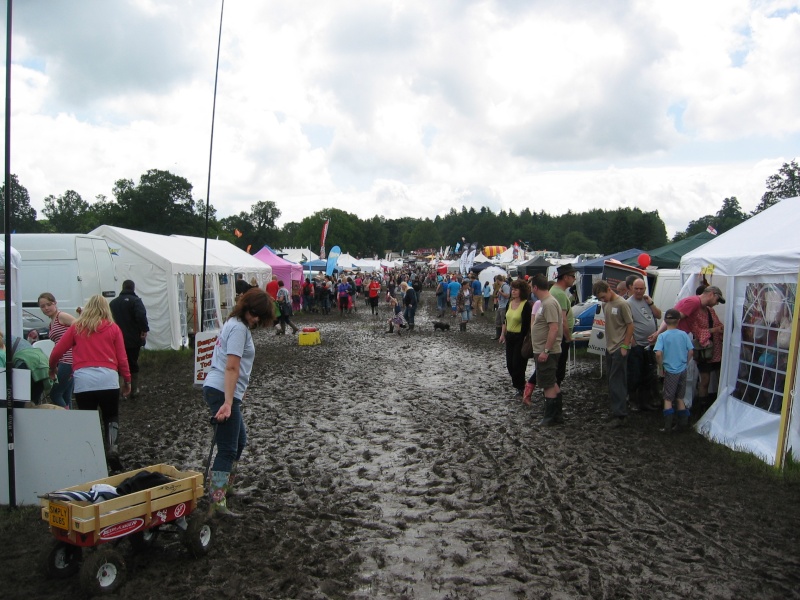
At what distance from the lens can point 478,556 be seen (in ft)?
13.5

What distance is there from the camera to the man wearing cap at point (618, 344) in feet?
25.0

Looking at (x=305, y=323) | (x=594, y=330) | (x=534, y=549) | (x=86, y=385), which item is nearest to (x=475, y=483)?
(x=534, y=549)

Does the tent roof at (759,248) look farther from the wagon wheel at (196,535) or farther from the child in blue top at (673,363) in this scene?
the wagon wheel at (196,535)

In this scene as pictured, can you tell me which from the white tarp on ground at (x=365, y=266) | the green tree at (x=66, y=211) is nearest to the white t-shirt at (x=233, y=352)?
the white tarp on ground at (x=365, y=266)

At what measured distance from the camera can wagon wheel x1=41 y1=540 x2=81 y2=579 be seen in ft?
12.2

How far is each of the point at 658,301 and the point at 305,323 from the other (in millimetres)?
14300

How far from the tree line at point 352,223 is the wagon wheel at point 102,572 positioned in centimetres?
2588

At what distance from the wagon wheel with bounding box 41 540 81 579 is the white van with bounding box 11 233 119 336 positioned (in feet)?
29.8

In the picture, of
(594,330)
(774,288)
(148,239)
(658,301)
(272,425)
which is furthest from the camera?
(148,239)

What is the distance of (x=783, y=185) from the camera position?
6222 centimetres

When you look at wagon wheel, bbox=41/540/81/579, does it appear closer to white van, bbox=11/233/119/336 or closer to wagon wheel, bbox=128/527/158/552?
wagon wheel, bbox=128/527/158/552

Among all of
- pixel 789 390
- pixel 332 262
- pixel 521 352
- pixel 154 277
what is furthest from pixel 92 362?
pixel 332 262

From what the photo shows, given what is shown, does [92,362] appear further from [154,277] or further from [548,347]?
[154,277]

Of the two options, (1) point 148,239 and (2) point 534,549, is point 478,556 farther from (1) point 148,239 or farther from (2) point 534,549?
(1) point 148,239
